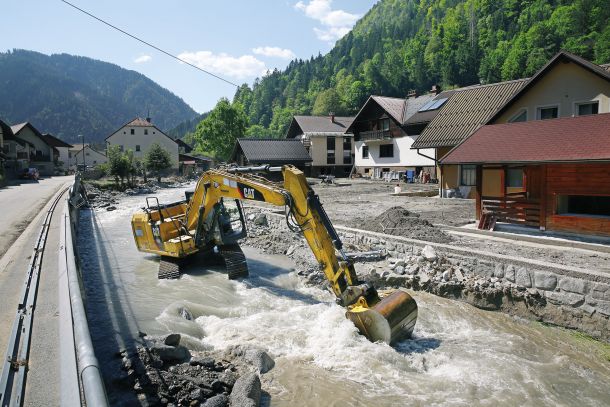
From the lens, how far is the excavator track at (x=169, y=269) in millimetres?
11617

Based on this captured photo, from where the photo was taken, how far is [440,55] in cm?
11819

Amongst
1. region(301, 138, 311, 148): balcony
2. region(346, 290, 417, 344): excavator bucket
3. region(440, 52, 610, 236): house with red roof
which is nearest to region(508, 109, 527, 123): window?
region(440, 52, 610, 236): house with red roof

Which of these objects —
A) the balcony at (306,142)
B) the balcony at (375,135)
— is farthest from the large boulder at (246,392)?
the balcony at (306,142)

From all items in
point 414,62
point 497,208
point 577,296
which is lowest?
point 577,296

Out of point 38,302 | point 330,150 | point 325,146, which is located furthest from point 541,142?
point 330,150

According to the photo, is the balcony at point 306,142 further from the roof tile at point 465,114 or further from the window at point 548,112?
the window at point 548,112

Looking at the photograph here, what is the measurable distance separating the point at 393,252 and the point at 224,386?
25.5ft

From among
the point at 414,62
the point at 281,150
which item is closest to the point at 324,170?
the point at 281,150

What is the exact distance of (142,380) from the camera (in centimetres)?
586

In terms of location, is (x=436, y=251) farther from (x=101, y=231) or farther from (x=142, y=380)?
(x=101, y=231)

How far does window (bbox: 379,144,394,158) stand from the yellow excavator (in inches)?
1236

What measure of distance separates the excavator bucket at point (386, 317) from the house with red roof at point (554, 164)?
25.3ft

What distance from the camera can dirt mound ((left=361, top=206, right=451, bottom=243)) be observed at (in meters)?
13.1

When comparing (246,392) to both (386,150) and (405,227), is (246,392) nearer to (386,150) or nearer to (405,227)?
(405,227)
